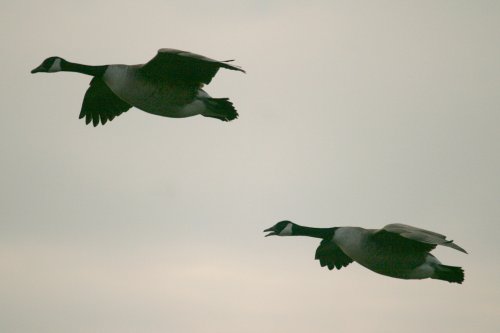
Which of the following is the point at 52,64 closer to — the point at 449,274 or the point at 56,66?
the point at 56,66

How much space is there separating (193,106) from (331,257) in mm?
5759

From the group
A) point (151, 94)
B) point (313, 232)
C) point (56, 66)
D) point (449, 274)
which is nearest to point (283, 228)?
point (313, 232)

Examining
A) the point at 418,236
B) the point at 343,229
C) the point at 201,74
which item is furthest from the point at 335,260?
the point at 201,74

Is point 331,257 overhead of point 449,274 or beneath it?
overhead

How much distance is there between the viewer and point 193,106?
20.2 meters

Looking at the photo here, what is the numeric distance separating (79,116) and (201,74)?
4.17 m

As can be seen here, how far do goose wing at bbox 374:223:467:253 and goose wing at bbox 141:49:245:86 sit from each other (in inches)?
184

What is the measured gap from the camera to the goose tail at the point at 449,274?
21.4 m

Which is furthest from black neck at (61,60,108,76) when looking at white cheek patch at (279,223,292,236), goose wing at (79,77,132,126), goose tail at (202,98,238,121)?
white cheek patch at (279,223,292,236)

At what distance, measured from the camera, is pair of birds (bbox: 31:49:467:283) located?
64.0 ft

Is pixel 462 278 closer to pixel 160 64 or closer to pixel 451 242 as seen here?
pixel 451 242

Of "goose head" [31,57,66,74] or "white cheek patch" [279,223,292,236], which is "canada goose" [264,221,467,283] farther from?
"goose head" [31,57,66,74]

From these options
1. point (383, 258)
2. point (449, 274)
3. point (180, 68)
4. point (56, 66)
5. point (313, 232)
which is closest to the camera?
point (180, 68)

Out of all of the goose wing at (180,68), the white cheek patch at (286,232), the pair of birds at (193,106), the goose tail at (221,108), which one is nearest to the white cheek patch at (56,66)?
the pair of birds at (193,106)
